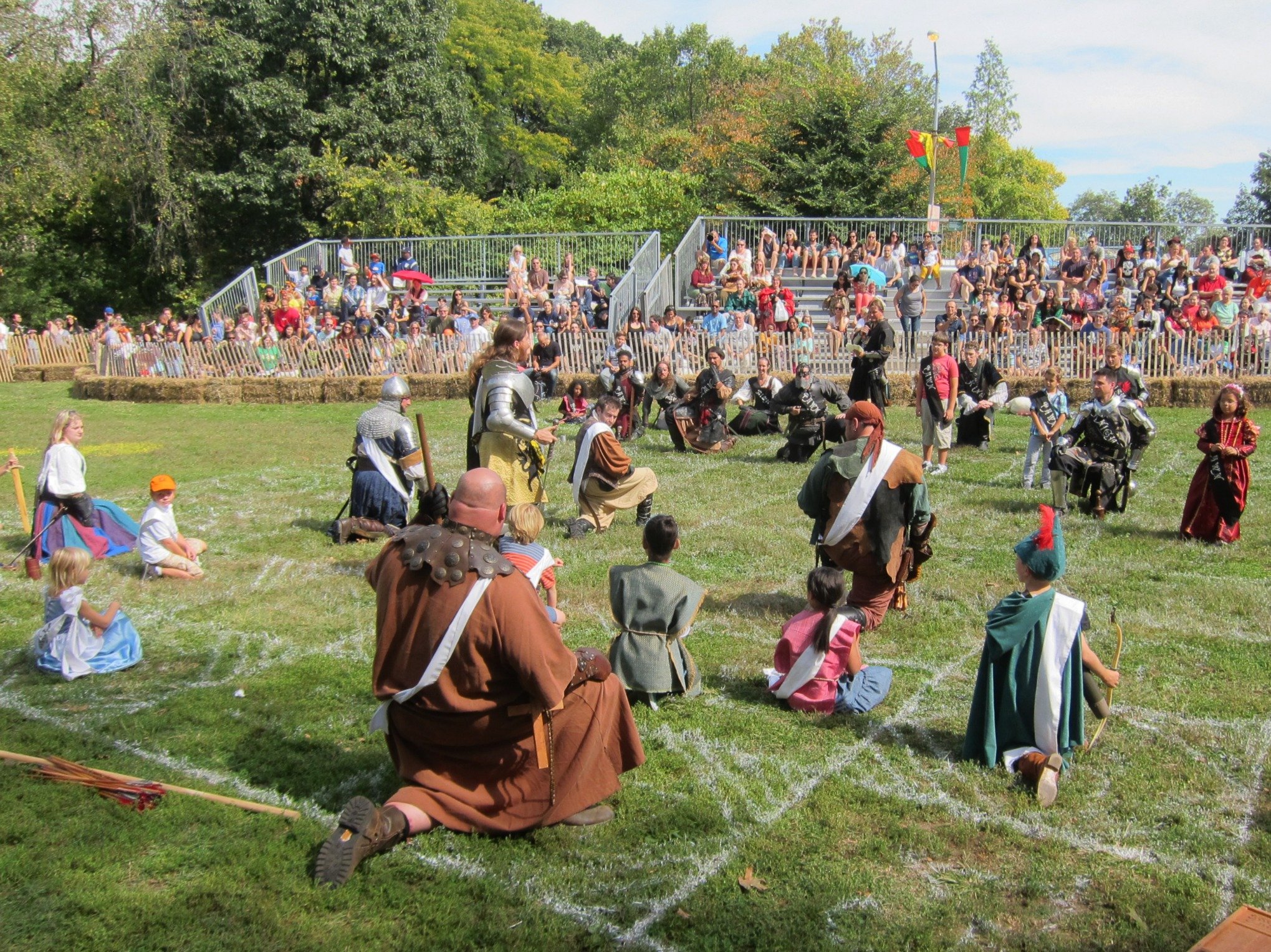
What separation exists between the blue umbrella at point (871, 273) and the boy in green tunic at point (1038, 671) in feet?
62.3

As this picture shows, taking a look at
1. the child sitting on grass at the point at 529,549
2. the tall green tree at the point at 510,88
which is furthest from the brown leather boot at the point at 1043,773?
the tall green tree at the point at 510,88

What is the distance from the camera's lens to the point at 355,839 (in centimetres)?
419

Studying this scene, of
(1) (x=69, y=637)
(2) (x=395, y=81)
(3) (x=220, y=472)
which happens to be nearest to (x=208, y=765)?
(1) (x=69, y=637)

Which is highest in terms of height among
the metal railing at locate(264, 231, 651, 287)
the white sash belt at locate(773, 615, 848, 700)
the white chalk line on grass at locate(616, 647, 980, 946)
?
the metal railing at locate(264, 231, 651, 287)

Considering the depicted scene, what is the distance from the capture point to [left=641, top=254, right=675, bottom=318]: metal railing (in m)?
23.8

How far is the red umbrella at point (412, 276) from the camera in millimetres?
25188

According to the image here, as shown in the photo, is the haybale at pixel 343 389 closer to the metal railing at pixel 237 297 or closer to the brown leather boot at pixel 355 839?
the metal railing at pixel 237 297

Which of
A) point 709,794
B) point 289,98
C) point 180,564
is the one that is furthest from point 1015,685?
point 289,98

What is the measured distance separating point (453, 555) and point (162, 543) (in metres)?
5.95

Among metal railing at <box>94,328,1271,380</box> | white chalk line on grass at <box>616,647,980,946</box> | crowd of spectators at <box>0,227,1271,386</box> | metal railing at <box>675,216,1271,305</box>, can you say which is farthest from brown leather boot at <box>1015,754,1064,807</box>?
metal railing at <box>675,216,1271,305</box>

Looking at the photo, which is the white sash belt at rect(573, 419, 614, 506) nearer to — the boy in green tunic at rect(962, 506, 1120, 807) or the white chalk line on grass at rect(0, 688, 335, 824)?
the white chalk line on grass at rect(0, 688, 335, 824)

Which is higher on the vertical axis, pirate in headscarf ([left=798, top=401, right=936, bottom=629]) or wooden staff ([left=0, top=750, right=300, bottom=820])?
pirate in headscarf ([left=798, top=401, right=936, bottom=629])

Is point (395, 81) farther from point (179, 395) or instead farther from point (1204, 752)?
point (1204, 752)

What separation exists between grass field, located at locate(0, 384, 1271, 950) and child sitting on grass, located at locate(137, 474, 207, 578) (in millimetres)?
270
